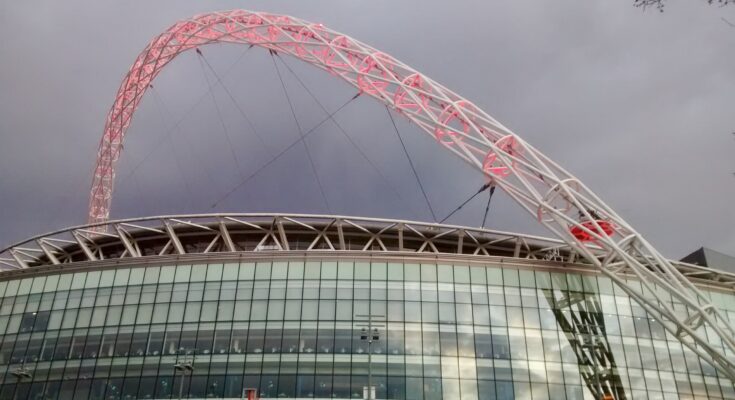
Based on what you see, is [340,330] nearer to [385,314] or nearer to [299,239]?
[385,314]

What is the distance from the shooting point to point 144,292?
5306 cm

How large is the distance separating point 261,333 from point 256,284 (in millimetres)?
4134

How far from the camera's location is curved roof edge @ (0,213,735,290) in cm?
5666

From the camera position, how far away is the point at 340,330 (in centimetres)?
4959

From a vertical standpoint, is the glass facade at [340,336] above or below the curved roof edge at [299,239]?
below

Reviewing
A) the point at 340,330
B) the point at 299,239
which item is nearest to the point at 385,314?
the point at 340,330

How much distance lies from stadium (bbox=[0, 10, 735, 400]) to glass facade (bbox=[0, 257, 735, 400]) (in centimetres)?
11

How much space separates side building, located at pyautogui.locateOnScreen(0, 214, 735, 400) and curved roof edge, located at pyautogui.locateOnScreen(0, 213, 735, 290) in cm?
106

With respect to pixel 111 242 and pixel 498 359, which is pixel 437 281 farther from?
pixel 111 242

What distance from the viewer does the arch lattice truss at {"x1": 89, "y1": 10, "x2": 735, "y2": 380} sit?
44.9m

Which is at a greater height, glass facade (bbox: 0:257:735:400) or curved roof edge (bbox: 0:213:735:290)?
curved roof edge (bbox: 0:213:735:290)

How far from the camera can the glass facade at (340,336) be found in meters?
48.0

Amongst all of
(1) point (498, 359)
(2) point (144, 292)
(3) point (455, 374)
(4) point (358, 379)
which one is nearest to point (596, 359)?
(1) point (498, 359)

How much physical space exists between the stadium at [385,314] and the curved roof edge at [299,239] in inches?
20.8
